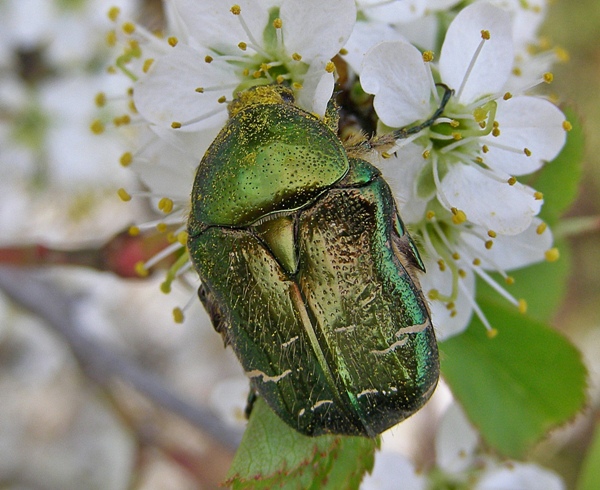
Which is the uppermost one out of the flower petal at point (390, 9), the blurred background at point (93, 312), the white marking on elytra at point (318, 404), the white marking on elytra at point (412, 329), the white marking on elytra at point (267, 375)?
the flower petal at point (390, 9)

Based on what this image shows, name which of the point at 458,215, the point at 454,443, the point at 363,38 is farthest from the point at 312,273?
the point at 454,443

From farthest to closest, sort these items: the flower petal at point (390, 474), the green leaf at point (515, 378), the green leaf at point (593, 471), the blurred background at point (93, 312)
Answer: the blurred background at point (93, 312), the green leaf at point (593, 471), the flower petal at point (390, 474), the green leaf at point (515, 378)

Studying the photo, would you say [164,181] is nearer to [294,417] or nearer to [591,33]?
[294,417]

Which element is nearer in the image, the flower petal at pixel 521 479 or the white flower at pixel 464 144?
the white flower at pixel 464 144

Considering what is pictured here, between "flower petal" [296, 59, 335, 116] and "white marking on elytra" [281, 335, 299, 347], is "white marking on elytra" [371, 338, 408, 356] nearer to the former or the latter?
"white marking on elytra" [281, 335, 299, 347]

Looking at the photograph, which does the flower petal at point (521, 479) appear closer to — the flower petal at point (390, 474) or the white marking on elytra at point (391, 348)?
the flower petal at point (390, 474)

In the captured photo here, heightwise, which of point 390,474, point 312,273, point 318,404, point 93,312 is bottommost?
point 93,312

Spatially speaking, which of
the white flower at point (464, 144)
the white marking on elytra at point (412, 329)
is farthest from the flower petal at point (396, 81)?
the white marking on elytra at point (412, 329)

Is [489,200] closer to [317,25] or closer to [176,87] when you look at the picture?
[317,25]
